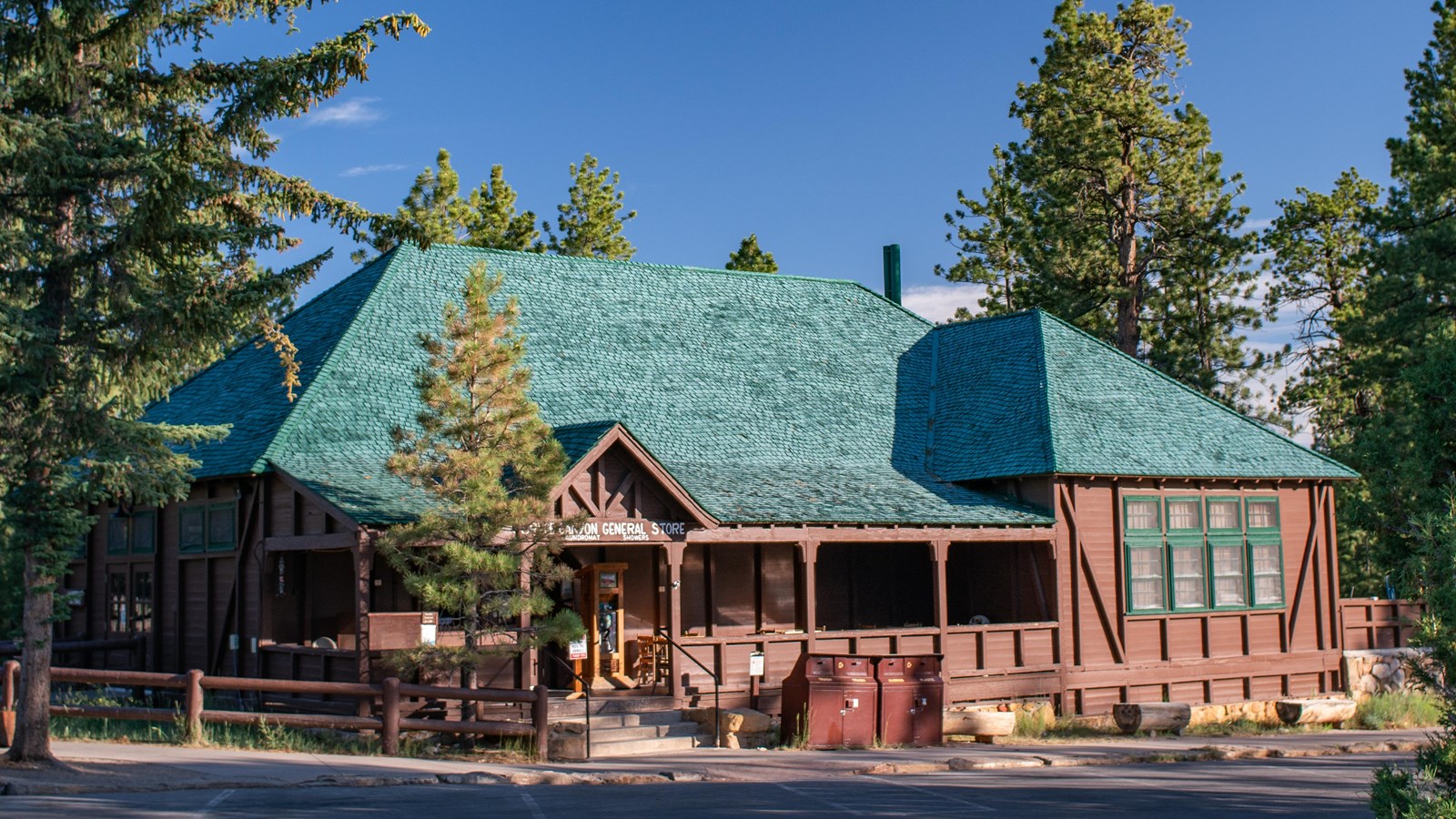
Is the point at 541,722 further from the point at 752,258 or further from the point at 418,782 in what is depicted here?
the point at 752,258

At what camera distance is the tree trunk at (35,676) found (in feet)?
54.8

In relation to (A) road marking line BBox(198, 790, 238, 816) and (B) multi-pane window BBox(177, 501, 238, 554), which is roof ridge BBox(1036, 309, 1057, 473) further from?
(A) road marking line BBox(198, 790, 238, 816)

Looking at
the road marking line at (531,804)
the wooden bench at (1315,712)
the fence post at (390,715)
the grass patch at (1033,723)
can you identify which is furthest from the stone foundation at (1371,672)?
the road marking line at (531,804)

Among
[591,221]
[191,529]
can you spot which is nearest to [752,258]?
[591,221]

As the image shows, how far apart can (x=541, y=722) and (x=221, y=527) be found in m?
7.24

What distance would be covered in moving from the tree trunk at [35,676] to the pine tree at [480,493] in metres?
4.32

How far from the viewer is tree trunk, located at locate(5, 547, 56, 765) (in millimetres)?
16703

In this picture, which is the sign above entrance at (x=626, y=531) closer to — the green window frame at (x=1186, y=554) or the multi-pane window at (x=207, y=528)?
the multi-pane window at (x=207, y=528)

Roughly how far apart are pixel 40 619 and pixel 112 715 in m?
3.80

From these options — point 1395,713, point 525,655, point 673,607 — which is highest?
point 673,607

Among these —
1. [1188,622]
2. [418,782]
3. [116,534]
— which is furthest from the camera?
[1188,622]

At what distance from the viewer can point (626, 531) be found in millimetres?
22125

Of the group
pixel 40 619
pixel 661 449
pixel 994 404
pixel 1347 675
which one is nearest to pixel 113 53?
pixel 40 619

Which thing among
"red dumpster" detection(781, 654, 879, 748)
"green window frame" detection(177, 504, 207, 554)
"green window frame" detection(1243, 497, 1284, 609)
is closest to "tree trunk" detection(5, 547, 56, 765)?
"green window frame" detection(177, 504, 207, 554)
